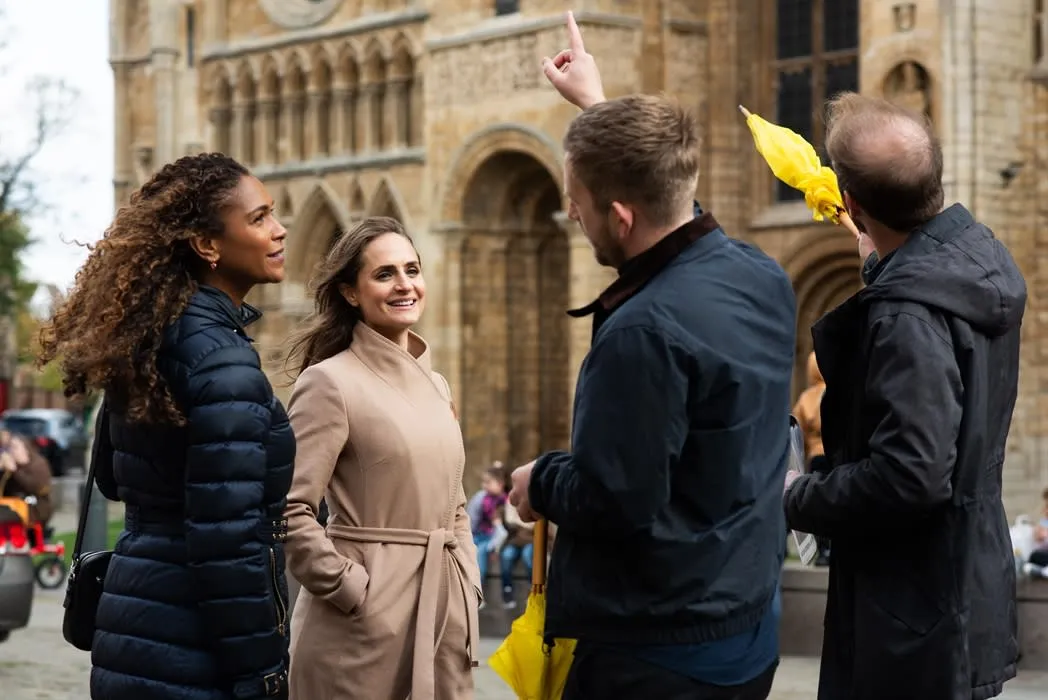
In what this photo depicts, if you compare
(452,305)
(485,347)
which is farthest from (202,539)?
(485,347)

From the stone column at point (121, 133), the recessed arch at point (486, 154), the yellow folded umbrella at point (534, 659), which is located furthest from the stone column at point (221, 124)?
the yellow folded umbrella at point (534, 659)

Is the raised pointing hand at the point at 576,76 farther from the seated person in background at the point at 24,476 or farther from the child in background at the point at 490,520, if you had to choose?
the seated person in background at the point at 24,476

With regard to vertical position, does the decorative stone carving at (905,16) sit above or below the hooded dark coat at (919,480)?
above

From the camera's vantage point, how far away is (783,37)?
25.1 m

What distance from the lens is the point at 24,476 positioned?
20297 millimetres

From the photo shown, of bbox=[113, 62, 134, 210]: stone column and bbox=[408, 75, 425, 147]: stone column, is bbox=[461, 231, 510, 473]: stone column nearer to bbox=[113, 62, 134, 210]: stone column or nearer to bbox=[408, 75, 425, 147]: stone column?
bbox=[408, 75, 425, 147]: stone column

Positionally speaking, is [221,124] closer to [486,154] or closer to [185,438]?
[486,154]

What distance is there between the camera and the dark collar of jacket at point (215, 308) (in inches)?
179

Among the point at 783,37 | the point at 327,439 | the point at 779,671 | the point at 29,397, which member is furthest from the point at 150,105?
the point at 29,397

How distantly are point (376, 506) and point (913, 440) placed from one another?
1743 mm

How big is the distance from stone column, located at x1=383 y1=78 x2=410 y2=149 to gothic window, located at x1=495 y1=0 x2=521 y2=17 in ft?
7.52

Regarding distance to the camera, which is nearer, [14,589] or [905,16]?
[14,589]

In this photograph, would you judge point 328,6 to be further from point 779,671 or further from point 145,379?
point 145,379

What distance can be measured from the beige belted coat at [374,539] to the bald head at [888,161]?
154 centimetres
